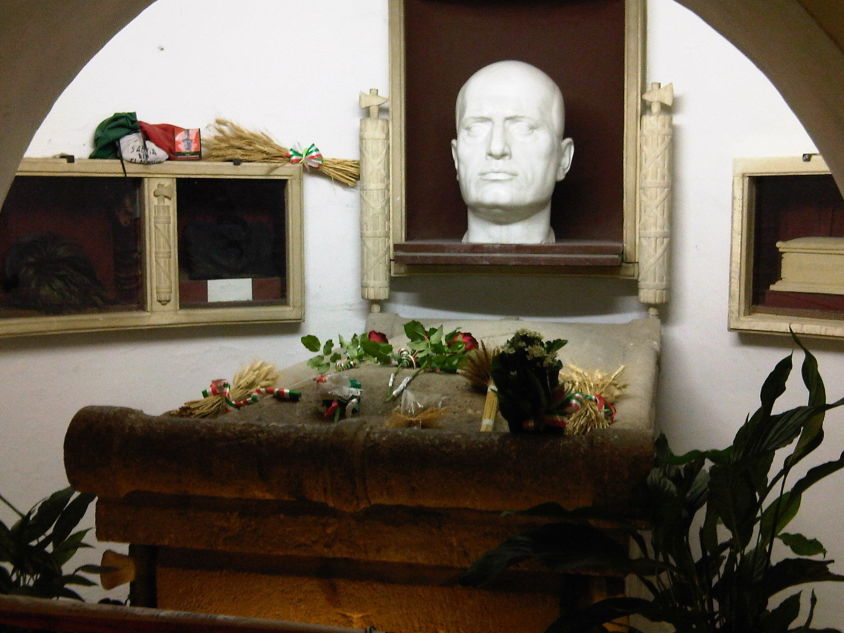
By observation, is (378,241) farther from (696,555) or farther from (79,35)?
(79,35)

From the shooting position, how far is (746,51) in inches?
70.1

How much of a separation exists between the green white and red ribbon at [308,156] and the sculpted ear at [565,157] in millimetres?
945

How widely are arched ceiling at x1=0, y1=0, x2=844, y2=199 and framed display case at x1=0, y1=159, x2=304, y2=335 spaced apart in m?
2.02

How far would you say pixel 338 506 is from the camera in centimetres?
230

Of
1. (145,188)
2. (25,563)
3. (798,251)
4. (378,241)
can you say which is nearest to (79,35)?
(25,563)

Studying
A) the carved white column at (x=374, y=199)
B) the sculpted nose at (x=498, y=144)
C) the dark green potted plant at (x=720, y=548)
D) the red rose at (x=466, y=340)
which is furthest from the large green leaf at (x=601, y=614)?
the carved white column at (x=374, y=199)

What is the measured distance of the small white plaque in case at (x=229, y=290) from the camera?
3.96 m

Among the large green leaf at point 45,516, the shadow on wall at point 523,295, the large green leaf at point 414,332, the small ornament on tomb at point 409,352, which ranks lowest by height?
the large green leaf at point 45,516

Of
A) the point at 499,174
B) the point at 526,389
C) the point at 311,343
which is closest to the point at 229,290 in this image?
the point at 311,343

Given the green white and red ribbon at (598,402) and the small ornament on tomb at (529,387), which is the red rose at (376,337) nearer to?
the green white and red ribbon at (598,402)

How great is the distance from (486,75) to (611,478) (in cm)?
203

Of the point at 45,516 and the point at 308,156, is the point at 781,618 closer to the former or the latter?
the point at 45,516

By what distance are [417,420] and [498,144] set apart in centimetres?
142

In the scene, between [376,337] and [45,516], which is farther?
[376,337]
